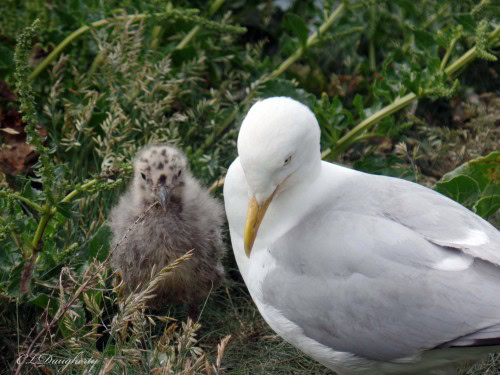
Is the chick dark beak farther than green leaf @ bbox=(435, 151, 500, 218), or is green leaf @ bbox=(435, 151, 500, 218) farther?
green leaf @ bbox=(435, 151, 500, 218)

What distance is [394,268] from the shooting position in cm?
275

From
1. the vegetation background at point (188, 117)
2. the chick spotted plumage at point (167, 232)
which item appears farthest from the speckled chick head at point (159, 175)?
the vegetation background at point (188, 117)

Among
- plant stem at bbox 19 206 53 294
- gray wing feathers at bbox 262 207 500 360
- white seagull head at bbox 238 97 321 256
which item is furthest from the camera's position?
plant stem at bbox 19 206 53 294

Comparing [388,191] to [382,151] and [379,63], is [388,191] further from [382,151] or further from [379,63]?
[379,63]

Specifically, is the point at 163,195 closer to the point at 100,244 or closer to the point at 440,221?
the point at 100,244

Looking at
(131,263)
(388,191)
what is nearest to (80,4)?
(131,263)

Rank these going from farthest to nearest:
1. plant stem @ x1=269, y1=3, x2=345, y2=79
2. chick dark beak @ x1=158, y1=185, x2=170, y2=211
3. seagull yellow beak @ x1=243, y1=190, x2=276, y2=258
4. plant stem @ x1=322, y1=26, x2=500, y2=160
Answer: plant stem @ x1=269, y1=3, x2=345, y2=79 < plant stem @ x1=322, y1=26, x2=500, y2=160 < chick dark beak @ x1=158, y1=185, x2=170, y2=211 < seagull yellow beak @ x1=243, y1=190, x2=276, y2=258

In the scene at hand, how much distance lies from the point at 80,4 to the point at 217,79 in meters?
0.93

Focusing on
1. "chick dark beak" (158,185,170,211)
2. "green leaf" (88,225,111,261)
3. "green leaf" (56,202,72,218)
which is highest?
"green leaf" (56,202,72,218)

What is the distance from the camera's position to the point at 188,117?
172 inches

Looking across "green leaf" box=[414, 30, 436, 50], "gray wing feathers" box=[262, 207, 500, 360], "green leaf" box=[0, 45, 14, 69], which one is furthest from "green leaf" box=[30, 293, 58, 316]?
"green leaf" box=[414, 30, 436, 50]

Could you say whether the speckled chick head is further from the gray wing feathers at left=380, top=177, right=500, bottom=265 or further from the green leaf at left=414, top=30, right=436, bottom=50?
the green leaf at left=414, top=30, right=436, bottom=50

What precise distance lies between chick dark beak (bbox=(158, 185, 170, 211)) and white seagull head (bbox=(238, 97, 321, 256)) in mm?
724

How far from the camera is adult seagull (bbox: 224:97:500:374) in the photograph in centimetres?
271
